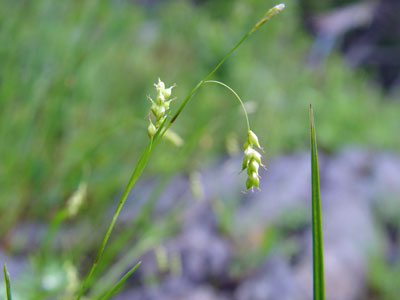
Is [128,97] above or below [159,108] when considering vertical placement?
above

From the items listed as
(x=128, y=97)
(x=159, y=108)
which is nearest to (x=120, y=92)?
(x=128, y=97)

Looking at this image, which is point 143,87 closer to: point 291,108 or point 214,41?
point 214,41

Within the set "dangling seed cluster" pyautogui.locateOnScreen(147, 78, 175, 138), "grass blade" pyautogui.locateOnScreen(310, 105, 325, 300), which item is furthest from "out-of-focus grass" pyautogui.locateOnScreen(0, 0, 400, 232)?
"grass blade" pyautogui.locateOnScreen(310, 105, 325, 300)

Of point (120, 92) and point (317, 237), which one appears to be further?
point (120, 92)

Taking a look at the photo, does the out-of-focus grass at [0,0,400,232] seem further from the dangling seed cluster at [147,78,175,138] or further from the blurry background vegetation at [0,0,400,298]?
the dangling seed cluster at [147,78,175,138]

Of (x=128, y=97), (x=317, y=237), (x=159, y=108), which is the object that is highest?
(x=128, y=97)

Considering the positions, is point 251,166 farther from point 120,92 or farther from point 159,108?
point 120,92

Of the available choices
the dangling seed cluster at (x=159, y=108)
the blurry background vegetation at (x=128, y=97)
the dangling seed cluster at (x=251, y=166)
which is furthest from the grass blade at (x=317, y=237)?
the blurry background vegetation at (x=128, y=97)

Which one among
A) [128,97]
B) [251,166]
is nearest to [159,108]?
[251,166]

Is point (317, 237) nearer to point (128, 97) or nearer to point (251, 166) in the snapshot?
point (251, 166)

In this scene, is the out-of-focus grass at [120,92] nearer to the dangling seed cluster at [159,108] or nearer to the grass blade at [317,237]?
the dangling seed cluster at [159,108]
